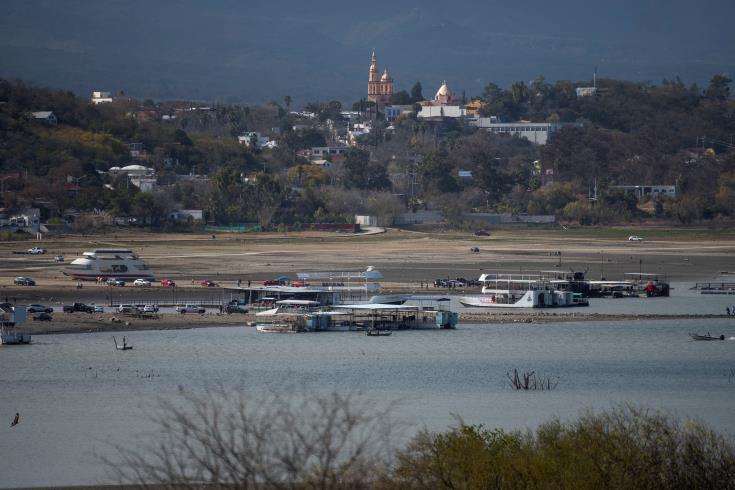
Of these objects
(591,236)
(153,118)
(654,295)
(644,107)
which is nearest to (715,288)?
(654,295)

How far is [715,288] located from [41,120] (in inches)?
3016

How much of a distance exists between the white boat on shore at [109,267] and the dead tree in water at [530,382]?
26524mm

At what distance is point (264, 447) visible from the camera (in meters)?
20.8

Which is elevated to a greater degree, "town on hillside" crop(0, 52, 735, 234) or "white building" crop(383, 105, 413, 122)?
"white building" crop(383, 105, 413, 122)

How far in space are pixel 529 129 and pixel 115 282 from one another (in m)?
118

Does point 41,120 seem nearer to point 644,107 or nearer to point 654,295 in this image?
point 654,295

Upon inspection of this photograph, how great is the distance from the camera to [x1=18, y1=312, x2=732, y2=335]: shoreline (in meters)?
45.6

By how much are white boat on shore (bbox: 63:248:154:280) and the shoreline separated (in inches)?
472

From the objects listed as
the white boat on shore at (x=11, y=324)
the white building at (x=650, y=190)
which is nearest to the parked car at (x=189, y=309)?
the white boat on shore at (x=11, y=324)

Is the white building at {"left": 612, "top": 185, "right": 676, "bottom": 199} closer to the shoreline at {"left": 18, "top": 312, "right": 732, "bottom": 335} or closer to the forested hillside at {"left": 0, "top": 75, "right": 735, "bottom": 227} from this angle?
the forested hillside at {"left": 0, "top": 75, "right": 735, "bottom": 227}

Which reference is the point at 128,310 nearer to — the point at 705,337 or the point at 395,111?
the point at 705,337

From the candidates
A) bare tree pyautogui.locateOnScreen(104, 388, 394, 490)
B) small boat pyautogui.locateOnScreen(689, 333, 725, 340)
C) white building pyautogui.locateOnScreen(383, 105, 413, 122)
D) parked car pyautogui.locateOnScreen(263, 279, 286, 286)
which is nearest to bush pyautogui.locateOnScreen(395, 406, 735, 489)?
bare tree pyautogui.locateOnScreen(104, 388, 394, 490)

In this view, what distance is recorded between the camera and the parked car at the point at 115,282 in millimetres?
59469

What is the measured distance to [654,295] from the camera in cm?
5925
